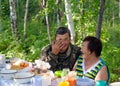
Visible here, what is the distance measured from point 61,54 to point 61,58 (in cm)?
6

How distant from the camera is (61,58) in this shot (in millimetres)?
3777

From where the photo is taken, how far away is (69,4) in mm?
6613

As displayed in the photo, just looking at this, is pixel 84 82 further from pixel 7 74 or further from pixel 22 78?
pixel 7 74

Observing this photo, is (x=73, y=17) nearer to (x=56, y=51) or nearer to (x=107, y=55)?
(x=107, y=55)

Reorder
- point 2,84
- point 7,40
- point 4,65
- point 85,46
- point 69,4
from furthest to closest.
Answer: point 7,40 < point 69,4 < point 4,65 < point 85,46 < point 2,84

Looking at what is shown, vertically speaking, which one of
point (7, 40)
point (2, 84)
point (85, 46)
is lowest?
point (7, 40)

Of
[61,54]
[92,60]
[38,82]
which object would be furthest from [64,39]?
[38,82]

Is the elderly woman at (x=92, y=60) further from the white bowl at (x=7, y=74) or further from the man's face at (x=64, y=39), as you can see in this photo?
the white bowl at (x=7, y=74)

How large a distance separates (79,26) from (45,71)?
3639mm

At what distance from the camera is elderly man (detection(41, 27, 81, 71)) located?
11.9ft

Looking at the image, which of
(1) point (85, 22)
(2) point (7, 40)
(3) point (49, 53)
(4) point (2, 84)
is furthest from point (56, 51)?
(2) point (7, 40)

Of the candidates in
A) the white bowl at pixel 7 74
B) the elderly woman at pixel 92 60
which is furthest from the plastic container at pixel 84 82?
the white bowl at pixel 7 74

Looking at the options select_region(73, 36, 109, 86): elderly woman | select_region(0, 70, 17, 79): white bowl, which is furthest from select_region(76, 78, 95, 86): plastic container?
select_region(0, 70, 17, 79): white bowl

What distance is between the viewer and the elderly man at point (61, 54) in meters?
3.63
